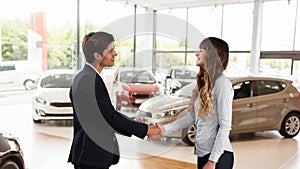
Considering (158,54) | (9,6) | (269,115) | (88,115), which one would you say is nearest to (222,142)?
(88,115)

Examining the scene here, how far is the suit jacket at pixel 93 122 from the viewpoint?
1.46 metres

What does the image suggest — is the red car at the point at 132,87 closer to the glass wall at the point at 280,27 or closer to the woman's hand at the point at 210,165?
the woman's hand at the point at 210,165

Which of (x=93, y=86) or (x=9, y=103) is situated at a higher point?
(x=93, y=86)

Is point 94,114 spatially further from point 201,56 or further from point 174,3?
point 174,3

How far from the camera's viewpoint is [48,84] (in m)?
5.89

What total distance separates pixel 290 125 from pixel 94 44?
4.44 meters

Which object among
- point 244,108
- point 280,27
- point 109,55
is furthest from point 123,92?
point 280,27

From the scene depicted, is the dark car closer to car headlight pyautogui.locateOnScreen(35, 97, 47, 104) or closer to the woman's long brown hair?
the woman's long brown hair

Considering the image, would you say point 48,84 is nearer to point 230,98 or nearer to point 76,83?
point 76,83

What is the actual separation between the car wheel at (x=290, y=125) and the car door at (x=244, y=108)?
66 cm

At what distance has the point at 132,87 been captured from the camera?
21.9ft

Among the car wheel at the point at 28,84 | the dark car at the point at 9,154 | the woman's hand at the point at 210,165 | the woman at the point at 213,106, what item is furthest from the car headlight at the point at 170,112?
the car wheel at the point at 28,84

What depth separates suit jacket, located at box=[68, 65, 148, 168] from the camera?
1462 mm

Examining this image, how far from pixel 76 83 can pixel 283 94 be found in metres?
4.25
